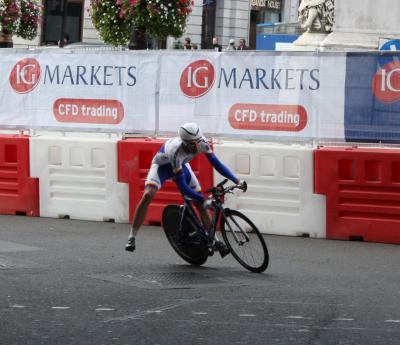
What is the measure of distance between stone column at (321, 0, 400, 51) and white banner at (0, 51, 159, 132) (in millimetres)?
7277

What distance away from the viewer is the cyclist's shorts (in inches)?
446

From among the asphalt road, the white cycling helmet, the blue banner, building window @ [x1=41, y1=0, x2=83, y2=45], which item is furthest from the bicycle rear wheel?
building window @ [x1=41, y1=0, x2=83, y2=45]

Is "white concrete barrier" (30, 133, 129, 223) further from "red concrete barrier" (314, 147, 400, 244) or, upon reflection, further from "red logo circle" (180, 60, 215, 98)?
"red concrete barrier" (314, 147, 400, 244)

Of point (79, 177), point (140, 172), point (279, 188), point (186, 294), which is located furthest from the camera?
point (79, 177)

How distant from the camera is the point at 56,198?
15.4 meters

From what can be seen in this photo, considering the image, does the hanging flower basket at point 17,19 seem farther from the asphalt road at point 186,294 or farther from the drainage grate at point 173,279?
the drainage grate at point 173,279

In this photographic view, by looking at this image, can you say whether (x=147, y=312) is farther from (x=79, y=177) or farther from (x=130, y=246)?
(x=79, y=177)

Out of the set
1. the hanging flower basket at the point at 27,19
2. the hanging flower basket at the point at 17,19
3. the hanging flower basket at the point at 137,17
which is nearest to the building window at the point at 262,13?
the hanging flower basket at the point at 17,19

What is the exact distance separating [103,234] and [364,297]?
4840mm

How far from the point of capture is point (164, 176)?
11.4 m

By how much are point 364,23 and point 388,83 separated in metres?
8.28

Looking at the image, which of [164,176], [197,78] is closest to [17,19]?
[197,78]

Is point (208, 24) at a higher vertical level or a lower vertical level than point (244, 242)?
higher

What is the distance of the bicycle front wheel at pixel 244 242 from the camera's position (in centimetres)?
1080
